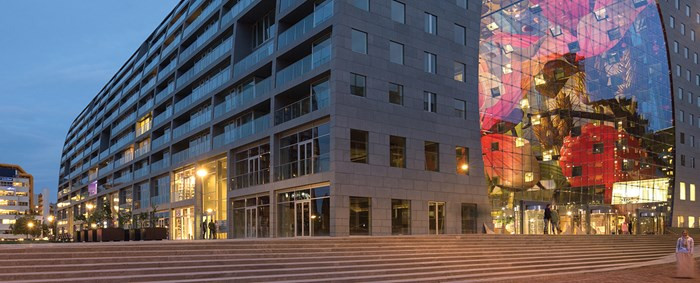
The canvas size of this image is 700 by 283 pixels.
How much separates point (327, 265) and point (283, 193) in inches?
611

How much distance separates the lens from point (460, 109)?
37.2 metres

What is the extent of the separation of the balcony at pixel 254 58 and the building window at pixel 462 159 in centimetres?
1276

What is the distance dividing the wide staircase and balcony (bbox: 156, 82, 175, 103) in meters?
A: 35.9

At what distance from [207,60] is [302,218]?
20.0 m

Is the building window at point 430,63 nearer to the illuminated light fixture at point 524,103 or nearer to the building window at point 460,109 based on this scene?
the building window at point 460,109

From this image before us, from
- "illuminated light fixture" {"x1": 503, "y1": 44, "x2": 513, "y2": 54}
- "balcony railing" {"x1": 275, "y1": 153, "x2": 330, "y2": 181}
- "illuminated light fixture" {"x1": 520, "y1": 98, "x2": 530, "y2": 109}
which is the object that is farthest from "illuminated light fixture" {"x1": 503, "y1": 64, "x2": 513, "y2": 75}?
"balcony railing" {"x1": 275, "y1": 153, "x2": 330, "y2": 181}

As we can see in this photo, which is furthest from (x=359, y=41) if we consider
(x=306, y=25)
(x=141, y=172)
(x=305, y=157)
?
(x=141, y=172)

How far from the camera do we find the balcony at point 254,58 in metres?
38.4

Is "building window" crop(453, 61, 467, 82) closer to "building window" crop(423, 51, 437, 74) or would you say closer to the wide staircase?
"building window" crop(423, 51, 437, 74)

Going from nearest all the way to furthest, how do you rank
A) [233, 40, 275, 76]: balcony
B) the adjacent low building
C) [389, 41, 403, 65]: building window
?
1. [389, 41, 403, 65]: building window
2. [233, 40, 275, 76]: balcony
3. the adjacent low building

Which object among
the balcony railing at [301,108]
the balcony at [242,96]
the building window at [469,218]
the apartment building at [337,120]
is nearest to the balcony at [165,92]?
the apartment building at [337,120]

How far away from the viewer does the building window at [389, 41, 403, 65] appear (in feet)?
110

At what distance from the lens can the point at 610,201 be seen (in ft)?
159

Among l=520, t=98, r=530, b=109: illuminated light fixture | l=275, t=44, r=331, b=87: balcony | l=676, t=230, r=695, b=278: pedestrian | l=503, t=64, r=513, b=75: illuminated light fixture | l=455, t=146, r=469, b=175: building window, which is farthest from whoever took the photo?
l=520, t=98, r=530, b=109: illuminated light fixture
